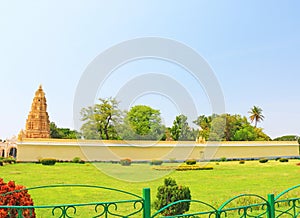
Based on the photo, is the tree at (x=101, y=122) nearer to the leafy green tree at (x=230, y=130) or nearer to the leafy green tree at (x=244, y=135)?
the leafy green tree at (x=230, y=130)

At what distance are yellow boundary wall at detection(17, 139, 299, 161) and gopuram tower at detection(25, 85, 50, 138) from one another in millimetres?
4809

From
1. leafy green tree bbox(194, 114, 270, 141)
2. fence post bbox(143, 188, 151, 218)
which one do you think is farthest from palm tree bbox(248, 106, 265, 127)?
fence post bbox(143, 188, 151, 218)

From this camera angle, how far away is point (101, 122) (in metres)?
21.9

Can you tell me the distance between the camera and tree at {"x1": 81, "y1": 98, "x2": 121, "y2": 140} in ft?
67.7

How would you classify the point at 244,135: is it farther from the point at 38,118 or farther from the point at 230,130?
the point at 38,118

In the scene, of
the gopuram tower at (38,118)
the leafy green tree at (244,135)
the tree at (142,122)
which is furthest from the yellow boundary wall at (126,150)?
the leafy green tree at (244,135)

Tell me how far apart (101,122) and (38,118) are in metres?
5.88

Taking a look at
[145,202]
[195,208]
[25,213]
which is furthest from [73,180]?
[145,202]

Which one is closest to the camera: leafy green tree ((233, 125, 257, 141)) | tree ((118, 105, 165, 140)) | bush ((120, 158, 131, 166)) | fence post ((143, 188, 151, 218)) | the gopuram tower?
fence post ((143, 188, 151, 218))

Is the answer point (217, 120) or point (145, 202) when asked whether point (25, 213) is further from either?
point (217, 120)

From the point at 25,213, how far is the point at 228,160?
22.3 metres

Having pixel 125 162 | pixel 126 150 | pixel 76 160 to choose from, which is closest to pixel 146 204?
pixel 125 162

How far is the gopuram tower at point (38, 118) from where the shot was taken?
956 inches

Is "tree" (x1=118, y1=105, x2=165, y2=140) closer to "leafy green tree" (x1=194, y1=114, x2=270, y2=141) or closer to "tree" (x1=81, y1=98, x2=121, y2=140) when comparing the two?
"tree" (x1=81, y1=98, x2=121, y2=140)
